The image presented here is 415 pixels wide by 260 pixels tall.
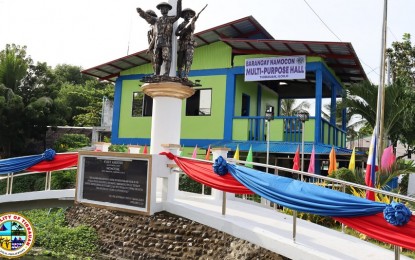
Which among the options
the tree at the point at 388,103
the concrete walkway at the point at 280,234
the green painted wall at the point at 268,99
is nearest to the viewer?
the concrete walkway at the point at 280,234

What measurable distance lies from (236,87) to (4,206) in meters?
10.3

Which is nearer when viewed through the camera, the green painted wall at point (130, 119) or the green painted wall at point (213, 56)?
the green painted wall at point (213, 56)

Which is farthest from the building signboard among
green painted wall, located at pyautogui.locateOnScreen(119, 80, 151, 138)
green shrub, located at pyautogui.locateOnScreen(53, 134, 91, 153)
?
green shrub, located at pyautogui.locateOnScreen(53, 134, 91, 153)

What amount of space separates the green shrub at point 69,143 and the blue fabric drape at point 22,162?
12.2 meters

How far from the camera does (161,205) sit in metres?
7.95

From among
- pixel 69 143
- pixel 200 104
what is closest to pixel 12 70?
pixel 69 143

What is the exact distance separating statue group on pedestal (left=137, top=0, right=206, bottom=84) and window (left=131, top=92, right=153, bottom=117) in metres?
9.21

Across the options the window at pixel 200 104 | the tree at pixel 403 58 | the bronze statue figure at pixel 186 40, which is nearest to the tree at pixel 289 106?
the tree at pixel 403 58

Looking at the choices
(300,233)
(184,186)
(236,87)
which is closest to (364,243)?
(300,233)

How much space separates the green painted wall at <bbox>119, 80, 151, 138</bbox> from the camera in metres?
19.2

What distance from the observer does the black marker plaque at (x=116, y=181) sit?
785cm

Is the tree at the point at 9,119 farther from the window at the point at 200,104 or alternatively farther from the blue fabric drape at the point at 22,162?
the blue fabric drape at the point at 22,162

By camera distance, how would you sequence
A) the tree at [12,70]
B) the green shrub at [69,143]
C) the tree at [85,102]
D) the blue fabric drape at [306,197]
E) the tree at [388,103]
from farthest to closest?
the tree at [85,102] → the tree at [12,70] → the green shrub at [69,143] → the tree at [388,103] → the blue fabric drape at [306,197]
